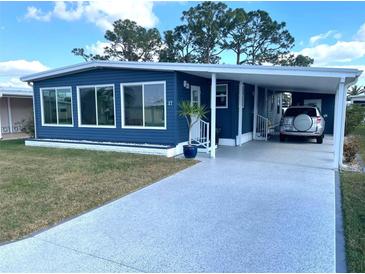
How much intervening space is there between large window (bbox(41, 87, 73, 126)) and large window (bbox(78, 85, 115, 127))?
63cm

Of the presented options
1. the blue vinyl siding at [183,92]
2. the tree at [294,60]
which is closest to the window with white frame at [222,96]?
the blue vinyl siding at [183,92]

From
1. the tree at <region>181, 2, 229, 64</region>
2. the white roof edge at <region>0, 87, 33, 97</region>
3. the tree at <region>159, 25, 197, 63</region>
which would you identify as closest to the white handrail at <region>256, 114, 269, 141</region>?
the tree at <region>181, 2, 229, 64</region>

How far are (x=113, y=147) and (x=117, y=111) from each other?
1.24 m

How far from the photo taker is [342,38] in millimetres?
17609

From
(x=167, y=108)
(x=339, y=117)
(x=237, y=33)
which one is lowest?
Answer: (x=339, y=117)

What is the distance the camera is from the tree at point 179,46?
23.6 meters

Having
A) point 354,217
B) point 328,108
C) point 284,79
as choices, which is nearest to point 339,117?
point 284,79

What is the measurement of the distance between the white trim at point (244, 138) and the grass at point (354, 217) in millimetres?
4710

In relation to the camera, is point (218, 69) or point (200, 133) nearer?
point (218, 69)

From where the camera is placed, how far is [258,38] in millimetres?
22641

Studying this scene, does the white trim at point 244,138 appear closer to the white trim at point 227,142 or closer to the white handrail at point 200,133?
the white trim at point 227,142

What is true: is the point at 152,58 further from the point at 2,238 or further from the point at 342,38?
the point at 2,238

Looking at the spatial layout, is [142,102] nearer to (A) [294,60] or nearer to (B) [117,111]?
(B) [117,111]

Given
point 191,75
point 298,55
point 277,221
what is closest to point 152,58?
point 298,55
